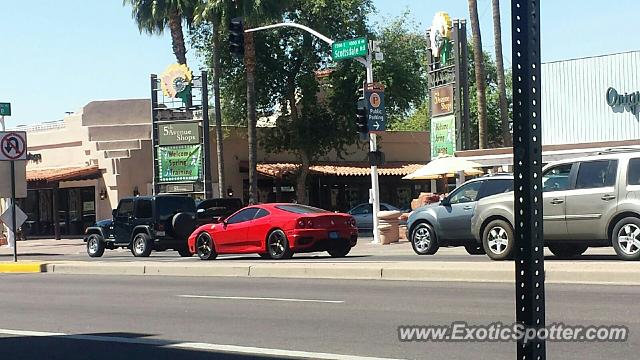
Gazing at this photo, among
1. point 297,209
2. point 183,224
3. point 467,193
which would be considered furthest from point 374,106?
point 467,193

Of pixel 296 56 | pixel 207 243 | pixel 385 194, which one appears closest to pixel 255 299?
pixel 207 243

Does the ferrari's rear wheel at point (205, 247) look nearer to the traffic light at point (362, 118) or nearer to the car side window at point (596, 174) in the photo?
the traffic light at point (362, 118)

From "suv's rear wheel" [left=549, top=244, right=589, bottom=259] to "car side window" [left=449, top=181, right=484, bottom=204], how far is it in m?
2.37

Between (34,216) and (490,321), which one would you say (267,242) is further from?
(34,216)

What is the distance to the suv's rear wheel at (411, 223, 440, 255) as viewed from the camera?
2012 cm

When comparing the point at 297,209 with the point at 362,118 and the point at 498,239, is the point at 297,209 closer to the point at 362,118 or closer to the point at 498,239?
the point at 498,239

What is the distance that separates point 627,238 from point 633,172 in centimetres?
117

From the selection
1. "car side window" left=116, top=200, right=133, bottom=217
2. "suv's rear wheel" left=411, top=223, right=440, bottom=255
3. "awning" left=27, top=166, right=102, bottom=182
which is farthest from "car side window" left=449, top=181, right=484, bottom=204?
"awning" left=27, top=166, right=102, bottom=182

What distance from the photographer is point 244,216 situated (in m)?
22.8

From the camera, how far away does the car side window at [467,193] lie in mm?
19281

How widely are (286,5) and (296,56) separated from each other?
24.3 feet

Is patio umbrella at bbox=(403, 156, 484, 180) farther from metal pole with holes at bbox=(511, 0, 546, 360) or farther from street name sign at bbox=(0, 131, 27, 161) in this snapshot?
metal pole with holes at bbox=(511, 0, 546, 360)

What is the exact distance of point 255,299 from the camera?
1352 centimetres

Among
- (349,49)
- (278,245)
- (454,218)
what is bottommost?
(278,245)
